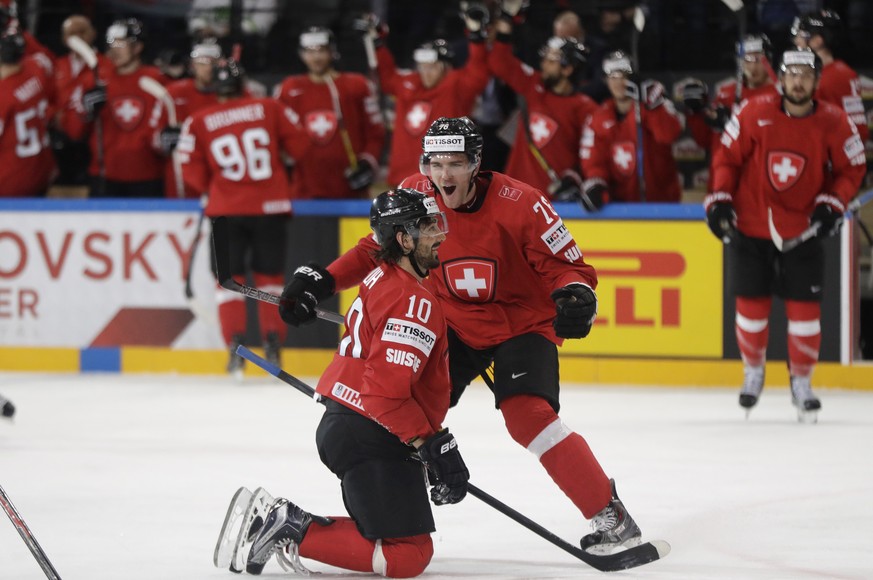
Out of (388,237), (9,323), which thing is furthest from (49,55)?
(388,237)

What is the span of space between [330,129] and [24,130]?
1661 mm

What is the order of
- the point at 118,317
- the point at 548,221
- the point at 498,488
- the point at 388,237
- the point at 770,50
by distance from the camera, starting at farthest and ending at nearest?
the point at 118,317 < the point at 770,50 < the point at 498,488 < the point at 548,221 < the point at 388,237

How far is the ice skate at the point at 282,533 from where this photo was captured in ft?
12.0

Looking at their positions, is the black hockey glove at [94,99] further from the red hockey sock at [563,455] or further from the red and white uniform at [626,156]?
the red hockey sock at [563,455]

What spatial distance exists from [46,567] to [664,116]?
4452 mm

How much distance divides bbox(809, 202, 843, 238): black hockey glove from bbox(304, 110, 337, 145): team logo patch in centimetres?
285

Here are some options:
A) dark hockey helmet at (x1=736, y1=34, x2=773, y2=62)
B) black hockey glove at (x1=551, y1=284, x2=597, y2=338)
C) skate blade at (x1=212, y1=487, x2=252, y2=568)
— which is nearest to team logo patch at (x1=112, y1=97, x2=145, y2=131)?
dark hockey helmet at (x1=736, y1=34, x2=773, y2=62)

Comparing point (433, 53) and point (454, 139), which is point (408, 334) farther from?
point (433, 53)

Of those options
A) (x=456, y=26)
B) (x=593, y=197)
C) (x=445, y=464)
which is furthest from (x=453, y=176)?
(x=456, y=26)

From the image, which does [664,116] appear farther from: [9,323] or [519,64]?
[9,323]

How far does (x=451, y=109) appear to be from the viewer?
24.8 feet

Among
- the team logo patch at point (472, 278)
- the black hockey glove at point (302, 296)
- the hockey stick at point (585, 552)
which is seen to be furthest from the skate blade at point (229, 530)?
the team logo patch at point (472, 278)

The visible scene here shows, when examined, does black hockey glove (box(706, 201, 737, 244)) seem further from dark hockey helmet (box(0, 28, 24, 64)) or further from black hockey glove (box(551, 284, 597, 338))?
dark hockey helmet (box(0, 28, 24, 64))

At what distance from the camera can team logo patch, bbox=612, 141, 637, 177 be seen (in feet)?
24.1
